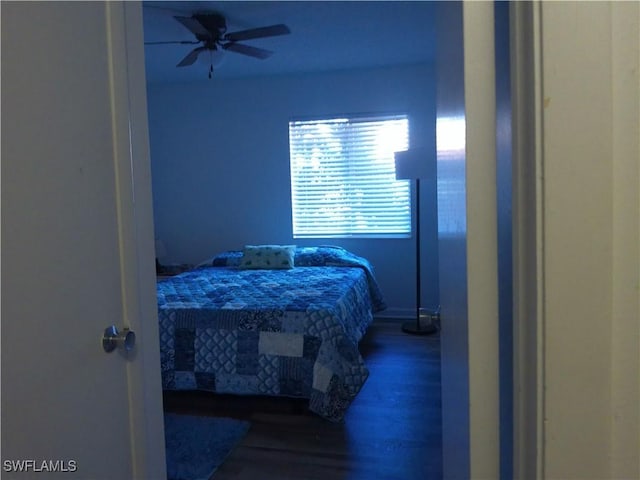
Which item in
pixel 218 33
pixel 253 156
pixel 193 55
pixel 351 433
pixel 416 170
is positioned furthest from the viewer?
pixel 253 156

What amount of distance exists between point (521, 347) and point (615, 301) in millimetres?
109

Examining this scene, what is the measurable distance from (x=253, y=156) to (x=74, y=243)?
3862 millimetres

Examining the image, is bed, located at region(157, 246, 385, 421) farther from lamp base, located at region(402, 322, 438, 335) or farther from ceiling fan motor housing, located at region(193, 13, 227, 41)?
ceiling fan motor housing, located at region(193, 13, 227, 41)

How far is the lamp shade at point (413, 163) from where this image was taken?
377 centimetres

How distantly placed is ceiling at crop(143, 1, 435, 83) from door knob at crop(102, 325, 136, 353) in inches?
96.2

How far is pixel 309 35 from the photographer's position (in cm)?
338

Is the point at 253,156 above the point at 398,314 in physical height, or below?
above

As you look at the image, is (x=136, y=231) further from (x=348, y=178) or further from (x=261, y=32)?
(x=348, y=178)

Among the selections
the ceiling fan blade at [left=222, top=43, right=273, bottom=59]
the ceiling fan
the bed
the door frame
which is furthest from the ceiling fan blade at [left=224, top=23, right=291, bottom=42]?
the door frame

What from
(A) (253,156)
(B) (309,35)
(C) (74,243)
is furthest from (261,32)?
(C) (74,243)

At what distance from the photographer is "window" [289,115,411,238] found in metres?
4.35

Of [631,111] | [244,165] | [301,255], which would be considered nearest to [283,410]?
[301,255]

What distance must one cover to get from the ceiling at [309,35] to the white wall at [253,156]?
216 mm

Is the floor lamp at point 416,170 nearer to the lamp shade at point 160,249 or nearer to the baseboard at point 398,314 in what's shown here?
the baseboard at point 398,314
